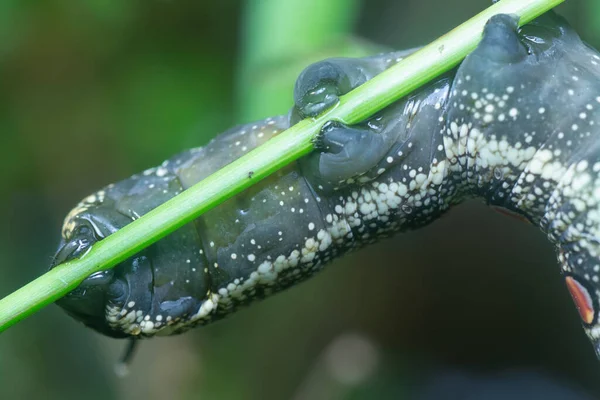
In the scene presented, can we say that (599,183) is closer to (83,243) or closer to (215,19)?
(83,243)

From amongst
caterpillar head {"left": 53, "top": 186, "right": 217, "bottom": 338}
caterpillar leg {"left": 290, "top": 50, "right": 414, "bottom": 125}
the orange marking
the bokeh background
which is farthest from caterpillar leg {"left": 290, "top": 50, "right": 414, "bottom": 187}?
the bokeh background

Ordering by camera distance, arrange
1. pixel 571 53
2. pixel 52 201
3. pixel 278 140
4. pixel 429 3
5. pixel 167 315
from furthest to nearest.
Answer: pixel 52 201 → pixel 429 3 → pixel 167 315 → pixel 571 53 → pixel 278 140

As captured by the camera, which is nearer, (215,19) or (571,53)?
(571,53)

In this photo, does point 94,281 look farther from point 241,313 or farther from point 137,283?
point 241,313

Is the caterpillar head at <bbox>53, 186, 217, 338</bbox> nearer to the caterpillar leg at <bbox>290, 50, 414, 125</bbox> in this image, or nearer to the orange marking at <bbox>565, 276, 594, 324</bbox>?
the caterpillar leg at <bbox>290, 50, 414, 125</bbox>

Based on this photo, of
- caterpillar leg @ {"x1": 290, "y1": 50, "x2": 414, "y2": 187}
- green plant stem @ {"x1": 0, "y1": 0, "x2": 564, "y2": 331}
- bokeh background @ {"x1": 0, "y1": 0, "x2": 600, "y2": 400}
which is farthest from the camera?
bokeh background @ {"x1": 0, "y1": 0, "x2": 600, "y2": 400}

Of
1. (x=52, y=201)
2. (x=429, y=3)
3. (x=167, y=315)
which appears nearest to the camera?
(x=167, y=315)

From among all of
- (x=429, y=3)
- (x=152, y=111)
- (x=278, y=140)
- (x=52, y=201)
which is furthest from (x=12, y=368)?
(x=429, y=3)
